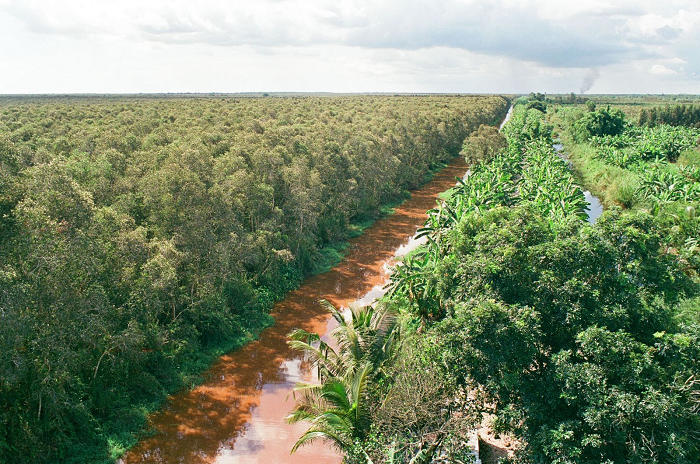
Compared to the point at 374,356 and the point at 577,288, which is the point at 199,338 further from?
the point at 577,288

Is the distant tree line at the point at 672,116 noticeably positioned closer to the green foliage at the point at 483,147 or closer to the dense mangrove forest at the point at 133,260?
the green foliage at the point at 483,147

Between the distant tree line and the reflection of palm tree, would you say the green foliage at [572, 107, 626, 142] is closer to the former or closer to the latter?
the distant tree line

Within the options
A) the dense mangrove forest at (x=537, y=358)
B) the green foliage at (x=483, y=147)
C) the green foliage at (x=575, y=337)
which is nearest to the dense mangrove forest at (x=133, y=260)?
the dense mangrove forest at (x=537, y=358)

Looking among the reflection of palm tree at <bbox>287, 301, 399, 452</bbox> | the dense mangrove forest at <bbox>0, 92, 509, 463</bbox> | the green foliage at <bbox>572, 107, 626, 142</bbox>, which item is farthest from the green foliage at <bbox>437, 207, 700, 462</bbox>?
the green foliage at <bbox>572, 107, 626, 142</bbox>

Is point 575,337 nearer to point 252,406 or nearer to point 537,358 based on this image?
point 537,358

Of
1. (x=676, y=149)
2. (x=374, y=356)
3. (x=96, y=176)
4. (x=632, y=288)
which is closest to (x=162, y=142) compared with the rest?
(x=96, y=176)

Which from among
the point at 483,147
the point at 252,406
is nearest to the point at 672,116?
the point at 483,147
